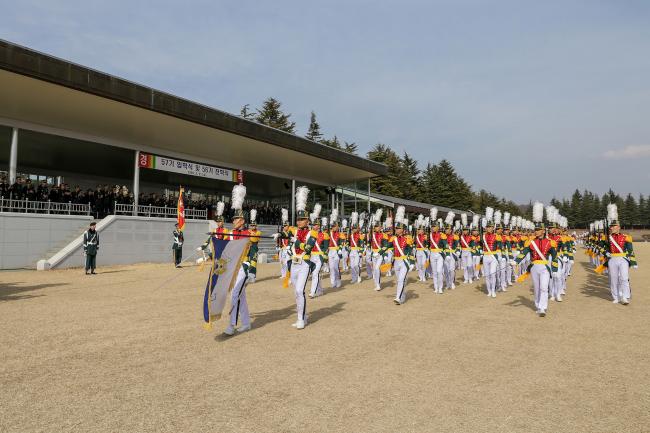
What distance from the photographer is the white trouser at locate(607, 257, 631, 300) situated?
11.0m

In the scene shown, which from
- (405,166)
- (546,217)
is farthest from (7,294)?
(405,166)

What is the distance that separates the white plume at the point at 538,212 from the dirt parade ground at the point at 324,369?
237 cm

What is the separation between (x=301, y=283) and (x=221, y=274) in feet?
5.18

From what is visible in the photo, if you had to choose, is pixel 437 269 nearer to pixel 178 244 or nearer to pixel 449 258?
pixel 449 258

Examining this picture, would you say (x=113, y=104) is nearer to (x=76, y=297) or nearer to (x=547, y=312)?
(x=76, y=297)

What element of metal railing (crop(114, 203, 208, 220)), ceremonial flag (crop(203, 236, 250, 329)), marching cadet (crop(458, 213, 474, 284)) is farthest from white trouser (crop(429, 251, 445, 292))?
metal railing (crop(114, 203, 208, 220))

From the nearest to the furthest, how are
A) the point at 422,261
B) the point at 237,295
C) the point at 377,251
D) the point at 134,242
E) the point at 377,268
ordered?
the point at 237,295 < the point at 377,268 < the point at 377,251 < the point at 422,261 < the point at 134,242

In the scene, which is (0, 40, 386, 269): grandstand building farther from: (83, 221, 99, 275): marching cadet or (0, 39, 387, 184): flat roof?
(83, 221, 99, 275): marching cadet

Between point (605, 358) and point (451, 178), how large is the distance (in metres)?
72.0

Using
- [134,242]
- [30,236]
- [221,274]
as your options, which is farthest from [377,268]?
[30,236]

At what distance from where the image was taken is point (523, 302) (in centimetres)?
1132

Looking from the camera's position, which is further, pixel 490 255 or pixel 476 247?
pixel 476 247

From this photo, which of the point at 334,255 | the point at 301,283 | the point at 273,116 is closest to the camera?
the point at 301,283

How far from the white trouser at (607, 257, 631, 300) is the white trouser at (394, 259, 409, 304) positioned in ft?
19.0
